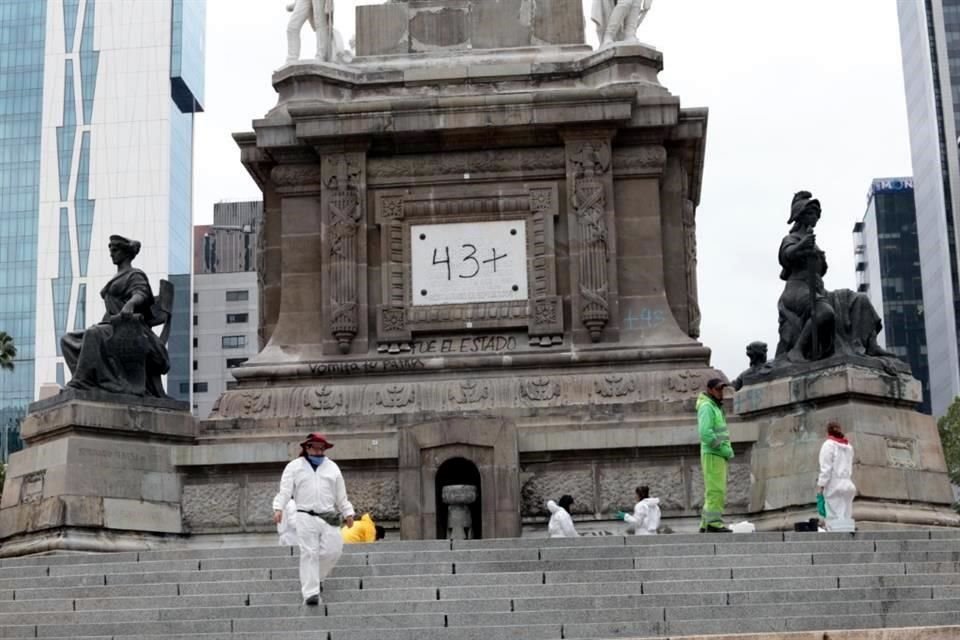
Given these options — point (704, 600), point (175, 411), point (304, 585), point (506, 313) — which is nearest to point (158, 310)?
point (175, 411)

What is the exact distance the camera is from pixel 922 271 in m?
114

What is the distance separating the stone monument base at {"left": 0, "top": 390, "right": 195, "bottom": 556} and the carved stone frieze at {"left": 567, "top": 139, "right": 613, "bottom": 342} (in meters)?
6.53

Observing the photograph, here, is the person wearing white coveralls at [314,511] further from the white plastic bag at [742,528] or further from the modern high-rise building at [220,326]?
the modern high-rise building at [220,326]

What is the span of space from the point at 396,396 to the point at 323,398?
116 cm

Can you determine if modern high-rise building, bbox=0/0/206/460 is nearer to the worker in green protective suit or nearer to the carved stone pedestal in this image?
the carved stone pedestal

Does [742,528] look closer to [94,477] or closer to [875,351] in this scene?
[875,351]

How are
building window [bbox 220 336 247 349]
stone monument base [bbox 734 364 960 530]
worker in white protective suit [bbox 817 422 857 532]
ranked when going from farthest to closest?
building window [bbox 220 336 247 349] → stone monument base [bbox 734 364 960 530] → worker in white protective suit [bbox 817 422 857 532]

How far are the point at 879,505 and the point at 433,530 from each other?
6.30 m

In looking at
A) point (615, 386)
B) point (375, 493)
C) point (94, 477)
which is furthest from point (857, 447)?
point (94, 477)

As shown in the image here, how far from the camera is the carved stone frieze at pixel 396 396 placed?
26.5m

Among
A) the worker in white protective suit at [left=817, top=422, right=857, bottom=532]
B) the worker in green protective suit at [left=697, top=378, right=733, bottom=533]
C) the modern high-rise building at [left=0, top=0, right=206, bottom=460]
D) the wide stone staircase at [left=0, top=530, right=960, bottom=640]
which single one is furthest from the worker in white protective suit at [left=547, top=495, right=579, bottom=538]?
the modern high-rise building at [left=0, top=0, right=206, bottom=460]

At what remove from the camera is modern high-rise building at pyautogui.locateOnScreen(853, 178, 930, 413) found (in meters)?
119

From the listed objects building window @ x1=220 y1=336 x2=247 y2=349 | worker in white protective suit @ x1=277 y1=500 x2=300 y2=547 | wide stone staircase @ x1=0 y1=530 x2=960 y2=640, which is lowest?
wide stone staircase @ x1=0 y1=530 x2=960 y2=640

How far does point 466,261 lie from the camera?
27.5 m
